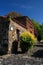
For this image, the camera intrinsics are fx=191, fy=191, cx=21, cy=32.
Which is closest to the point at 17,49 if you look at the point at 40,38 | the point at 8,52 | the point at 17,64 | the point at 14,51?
the point at 14,51

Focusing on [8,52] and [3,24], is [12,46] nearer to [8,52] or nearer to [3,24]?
[8,52]

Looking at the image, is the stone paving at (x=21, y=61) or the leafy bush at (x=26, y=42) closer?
the stone paving at (x=21, y=61)

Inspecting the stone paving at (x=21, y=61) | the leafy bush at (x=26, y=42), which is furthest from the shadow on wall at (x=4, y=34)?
the stone paving at (x=21, y=61)

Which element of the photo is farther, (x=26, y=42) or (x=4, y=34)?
(x=26, y=42)

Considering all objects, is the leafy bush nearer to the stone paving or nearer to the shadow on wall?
the shadow on wall

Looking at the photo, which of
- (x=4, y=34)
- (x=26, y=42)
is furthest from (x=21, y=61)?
(x=4, y=34)

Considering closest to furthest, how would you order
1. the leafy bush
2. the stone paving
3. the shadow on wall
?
the stone paving, the shadow on wall, the leafy bush

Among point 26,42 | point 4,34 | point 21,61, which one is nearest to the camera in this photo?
point 21,61

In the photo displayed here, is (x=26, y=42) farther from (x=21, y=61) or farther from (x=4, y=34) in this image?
(x=21, y=61)

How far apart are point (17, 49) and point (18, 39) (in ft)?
4.86

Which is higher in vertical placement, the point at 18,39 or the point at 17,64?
the point at 18,39

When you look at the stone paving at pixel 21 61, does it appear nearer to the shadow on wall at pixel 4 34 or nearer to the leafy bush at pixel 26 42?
the shadow on wall at pixel 4 34

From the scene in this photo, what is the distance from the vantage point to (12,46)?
70.0 feet

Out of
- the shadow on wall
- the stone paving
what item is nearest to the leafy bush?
the shadow on wall
